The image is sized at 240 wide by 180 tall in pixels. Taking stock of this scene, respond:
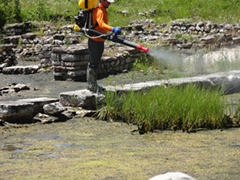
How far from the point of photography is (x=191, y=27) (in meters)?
17.2

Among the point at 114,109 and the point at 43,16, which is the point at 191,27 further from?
the point at 114,109

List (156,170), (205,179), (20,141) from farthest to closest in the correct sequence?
(20,141), (156,170), (205,179)

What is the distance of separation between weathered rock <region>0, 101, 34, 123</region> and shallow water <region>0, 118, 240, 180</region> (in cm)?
23

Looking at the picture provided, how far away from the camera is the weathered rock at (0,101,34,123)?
738 cm

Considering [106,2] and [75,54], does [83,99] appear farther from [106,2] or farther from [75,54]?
[75,54]

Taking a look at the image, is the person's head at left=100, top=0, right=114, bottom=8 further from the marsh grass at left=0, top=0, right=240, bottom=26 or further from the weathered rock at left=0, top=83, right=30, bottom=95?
the marsh grass at left=0, top=0, right=240, bottom=26

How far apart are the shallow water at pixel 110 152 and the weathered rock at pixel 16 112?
0.75 ft

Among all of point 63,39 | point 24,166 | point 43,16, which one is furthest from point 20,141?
point 43,16

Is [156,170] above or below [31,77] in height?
above

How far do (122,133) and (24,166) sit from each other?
5.87ft

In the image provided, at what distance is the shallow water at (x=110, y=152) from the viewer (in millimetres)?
5047

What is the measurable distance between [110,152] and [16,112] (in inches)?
81.1

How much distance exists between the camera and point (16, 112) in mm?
7398

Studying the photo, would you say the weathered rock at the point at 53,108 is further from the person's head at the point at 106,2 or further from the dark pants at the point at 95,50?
the person's head at the point at 106,2
